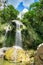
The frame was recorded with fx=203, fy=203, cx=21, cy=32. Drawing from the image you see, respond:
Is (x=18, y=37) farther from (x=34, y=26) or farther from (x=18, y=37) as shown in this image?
(x=34, y=26)

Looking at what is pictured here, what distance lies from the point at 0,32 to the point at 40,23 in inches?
103

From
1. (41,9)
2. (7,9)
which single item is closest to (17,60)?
(41,9)

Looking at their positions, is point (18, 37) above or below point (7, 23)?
below

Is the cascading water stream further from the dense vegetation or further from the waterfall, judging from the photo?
the dense vegetation

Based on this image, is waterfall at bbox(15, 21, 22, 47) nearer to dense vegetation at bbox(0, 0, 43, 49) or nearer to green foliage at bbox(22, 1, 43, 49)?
dense vegetation at bbox(0, 0, 43, 49)

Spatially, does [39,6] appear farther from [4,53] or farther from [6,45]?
[4,53]

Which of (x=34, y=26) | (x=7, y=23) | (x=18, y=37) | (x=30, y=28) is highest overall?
(x=7, y=23)

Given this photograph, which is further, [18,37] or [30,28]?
[30,28]

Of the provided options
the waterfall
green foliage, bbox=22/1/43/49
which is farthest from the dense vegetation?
the waterfall

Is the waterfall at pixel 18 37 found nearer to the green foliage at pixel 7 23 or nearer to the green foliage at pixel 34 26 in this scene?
the green foliage at pixel 7 23

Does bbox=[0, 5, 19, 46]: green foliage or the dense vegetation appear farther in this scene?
bbox=[0, 5, 19, 46]: green foliage

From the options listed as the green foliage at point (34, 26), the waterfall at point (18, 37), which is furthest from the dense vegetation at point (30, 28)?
the waterfall at point (18, 37)

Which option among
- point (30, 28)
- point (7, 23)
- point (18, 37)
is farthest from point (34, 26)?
point (7, 23)

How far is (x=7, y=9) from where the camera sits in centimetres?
1509
